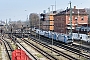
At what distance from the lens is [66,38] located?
53688 mm

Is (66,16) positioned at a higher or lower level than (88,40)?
higher

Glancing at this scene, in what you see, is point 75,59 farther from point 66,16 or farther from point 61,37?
point 66,16

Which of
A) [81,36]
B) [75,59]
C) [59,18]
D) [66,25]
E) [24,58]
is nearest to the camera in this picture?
[24,58]

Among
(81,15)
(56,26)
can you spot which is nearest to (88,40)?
(81,15)

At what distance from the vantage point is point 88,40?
52406 millimetres

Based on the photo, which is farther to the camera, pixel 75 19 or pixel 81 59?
Answer: pixel 75 19

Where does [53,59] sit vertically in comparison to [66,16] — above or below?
below

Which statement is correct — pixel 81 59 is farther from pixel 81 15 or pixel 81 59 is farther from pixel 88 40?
pixel 81 15

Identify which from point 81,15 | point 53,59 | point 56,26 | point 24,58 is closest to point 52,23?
point 56,26

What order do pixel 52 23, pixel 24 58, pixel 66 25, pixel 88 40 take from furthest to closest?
1. pixel 52 23
2. pixel 66 25
3. pixel 88 40
4. pixel 24 58

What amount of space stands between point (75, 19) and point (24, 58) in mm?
70228

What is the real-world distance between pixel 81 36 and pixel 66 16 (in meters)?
27.8

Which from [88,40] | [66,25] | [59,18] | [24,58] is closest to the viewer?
[24,58]

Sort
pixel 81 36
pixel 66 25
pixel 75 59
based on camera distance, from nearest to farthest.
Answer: pixel 75 59
pixel 81 36
pixel 66 25
